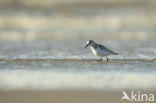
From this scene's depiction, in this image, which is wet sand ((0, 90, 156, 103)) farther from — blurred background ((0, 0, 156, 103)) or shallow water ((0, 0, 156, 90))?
shallow water ((0, 0, 156, 90))

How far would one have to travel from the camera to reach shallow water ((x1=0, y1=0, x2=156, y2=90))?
26.2 feet

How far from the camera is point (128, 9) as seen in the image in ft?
74.1

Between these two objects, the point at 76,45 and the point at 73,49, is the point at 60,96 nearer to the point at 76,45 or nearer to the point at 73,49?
the point at 73,49

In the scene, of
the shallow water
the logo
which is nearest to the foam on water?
the shallow water

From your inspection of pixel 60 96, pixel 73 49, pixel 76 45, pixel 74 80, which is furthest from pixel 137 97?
pixel 76 45

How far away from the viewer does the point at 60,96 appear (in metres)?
6.89

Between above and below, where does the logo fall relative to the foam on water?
below

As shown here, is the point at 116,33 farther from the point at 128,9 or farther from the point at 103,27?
the point at 128,9

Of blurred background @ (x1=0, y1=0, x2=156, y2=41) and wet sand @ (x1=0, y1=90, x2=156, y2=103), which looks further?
blurred background @ (x1=0, y1=0, x2=156, y2=41)

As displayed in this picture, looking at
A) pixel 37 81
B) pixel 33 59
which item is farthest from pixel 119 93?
pixel 33 59

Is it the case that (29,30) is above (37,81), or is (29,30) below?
above

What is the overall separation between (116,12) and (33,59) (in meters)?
11.9

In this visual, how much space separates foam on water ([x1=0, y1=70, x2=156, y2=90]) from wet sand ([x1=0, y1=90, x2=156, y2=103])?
0.30 meters

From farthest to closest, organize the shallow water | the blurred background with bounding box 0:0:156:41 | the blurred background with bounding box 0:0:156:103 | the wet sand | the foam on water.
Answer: the blurred background with bounding box 0:0:156:41 → the shallow water → the foam on water → the blurred background with bounding box 0:0:156:103 → the wet sand
